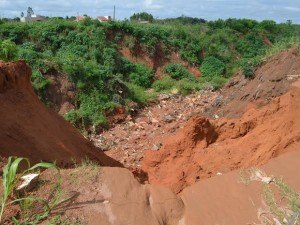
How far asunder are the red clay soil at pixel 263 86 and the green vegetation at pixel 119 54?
0.58 metres

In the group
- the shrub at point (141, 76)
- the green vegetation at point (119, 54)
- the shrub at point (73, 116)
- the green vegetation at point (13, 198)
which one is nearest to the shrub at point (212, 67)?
the green vegetation at point (119, 54)

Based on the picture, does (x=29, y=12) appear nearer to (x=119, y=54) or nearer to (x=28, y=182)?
(x=119, y=54)

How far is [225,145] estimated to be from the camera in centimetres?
824

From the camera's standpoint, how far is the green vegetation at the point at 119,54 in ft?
46.5

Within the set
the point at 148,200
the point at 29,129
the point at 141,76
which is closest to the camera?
the point at 148,200

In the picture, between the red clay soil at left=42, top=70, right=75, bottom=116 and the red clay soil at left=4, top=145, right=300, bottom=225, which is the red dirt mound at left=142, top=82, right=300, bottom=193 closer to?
the red clay soil at left=4, top=145, right=300, bottom=225

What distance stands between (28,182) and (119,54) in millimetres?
17594

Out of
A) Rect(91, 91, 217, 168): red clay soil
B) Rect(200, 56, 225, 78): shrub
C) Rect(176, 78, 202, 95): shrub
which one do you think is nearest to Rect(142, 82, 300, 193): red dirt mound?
Rect(91, 91, 217, 168): red clay soil

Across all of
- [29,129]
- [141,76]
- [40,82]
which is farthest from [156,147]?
[141,76]

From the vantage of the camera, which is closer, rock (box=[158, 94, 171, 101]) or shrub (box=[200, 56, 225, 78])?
rock (box=[158, 94, 171, 101])

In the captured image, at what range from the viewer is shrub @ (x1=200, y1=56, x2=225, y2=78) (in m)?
22.9

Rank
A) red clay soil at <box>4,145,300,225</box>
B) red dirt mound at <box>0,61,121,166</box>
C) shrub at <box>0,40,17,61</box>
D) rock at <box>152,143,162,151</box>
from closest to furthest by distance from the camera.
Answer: red clay soil at <box>4,145,300,225</box>, red dirt mound at <box>0,61,121,166</box>, rock at <box>152,143,162,151</box>, shrub at <box>0,40,17,61</box>

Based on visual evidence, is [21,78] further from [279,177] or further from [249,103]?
[249,103]

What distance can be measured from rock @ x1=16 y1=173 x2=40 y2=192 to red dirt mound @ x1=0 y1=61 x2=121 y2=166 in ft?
3.92
